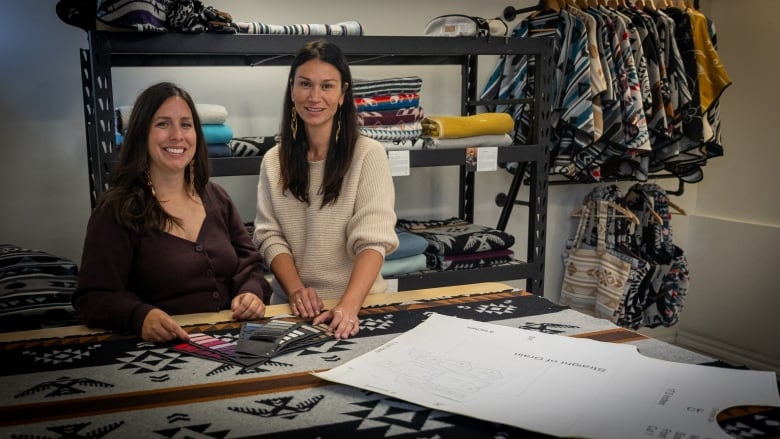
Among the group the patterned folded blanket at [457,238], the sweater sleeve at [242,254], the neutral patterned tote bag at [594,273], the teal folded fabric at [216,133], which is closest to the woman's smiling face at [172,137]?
the sweater sleeve at [242,254]

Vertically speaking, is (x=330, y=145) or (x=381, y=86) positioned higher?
(x=381, y=86)

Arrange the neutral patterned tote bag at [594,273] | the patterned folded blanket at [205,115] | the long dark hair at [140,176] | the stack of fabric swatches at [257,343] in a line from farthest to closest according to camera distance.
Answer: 1. the neutral patterned tote bag at [594,273]
2. the patterned folded blanket at [205,115]
3. the long dark hair at [140,176]
4. the stack of fabric swatches at [257,343]

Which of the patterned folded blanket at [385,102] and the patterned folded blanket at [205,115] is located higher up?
the patterned folded blanket at [385,102]

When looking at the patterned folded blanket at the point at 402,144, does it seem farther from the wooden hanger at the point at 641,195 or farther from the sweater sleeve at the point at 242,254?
the wooden hanger at the point at 641,195

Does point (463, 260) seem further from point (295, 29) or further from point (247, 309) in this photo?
point (247, 309)

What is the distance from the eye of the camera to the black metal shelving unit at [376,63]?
1.88m

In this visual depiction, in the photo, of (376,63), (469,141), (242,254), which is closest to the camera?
(242,254)

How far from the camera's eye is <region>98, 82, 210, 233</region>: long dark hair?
1422mm

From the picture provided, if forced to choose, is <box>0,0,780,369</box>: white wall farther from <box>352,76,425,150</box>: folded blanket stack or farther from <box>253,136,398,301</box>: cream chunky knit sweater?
<box>253,136,398,301</box>: cream chunky knit sweater

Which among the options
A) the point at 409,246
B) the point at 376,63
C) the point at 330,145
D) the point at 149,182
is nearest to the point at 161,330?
the point at 149,182

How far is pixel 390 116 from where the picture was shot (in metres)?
2.36

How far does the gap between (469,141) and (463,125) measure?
6cm

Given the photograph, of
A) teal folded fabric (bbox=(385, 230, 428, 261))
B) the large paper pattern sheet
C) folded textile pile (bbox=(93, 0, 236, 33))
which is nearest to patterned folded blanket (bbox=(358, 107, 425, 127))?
teal folded fabric (bbox=(385, 230, 428, 261))

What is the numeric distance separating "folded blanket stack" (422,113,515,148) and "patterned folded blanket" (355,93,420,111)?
9 cm
